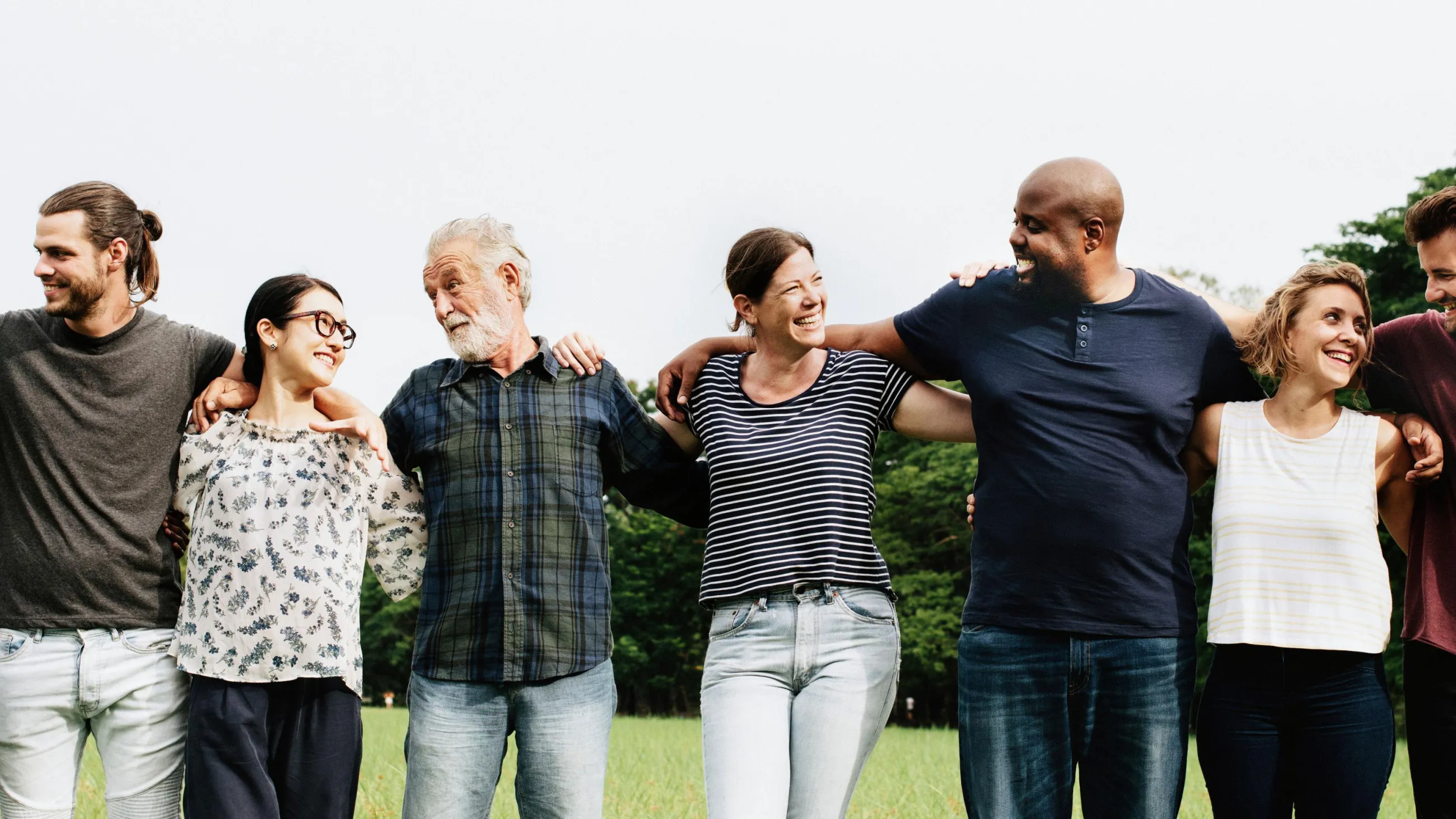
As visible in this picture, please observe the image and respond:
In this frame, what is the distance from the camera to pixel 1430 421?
4797mm

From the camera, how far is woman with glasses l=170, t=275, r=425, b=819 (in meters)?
4.59

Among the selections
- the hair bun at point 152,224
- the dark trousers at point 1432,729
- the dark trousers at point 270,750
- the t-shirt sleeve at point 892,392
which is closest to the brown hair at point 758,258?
the t-shirt sleeve at point 892,392

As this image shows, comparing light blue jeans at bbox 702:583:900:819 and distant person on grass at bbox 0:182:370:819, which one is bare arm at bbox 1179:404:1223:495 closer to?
light blue jeans at bbox 702:583:900:819

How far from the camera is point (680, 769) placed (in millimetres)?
12836

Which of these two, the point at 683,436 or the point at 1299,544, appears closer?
the point at 1299,544

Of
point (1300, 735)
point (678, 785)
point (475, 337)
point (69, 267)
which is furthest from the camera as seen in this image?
point (678, 785)

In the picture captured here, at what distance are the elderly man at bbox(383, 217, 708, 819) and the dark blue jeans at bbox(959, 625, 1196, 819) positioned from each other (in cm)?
145

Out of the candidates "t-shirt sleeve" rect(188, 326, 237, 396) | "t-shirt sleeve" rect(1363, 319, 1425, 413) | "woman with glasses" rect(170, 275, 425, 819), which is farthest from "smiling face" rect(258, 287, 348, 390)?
"t-shirt sleeve" rect(1363, 319, 1425, 413)

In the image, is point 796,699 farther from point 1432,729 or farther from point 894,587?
point 894,587

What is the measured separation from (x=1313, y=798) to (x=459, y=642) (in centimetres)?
308

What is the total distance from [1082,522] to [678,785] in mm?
7610

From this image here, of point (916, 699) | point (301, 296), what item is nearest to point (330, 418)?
point (301, 296)

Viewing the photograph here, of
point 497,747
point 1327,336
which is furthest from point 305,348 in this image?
point 1327,336

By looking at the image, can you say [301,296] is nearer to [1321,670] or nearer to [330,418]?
[330,418]
